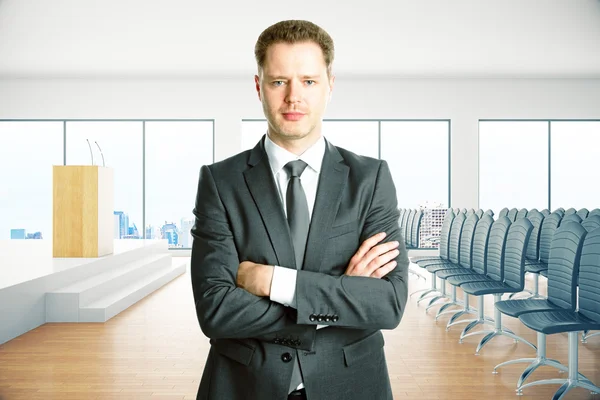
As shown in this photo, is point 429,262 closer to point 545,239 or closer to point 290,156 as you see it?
point 545,239

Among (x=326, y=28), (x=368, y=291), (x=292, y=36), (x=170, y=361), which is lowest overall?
(x=170, y=361)

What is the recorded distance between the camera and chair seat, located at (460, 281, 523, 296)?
407cm

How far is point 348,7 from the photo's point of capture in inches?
283

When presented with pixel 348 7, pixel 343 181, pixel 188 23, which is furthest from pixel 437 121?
pixel 343 181

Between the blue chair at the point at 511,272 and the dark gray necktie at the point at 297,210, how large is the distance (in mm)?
3127

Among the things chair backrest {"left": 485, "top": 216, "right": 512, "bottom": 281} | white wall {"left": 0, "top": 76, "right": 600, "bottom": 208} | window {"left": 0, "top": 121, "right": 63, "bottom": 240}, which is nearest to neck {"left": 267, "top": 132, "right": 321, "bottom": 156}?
chair backrest {"left": 485, "top": 216, "right": 512, "bottom": 281}

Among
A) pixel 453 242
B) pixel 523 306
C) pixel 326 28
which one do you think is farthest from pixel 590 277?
pixel 326 28

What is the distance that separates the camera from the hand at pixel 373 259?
49.8 inches

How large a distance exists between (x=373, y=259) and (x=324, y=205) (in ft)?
0.65

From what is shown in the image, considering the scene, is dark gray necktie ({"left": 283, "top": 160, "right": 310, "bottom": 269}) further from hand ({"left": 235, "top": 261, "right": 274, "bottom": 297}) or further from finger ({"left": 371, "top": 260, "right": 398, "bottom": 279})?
finger ({"left": 371, "top": 260, "right": 398, "bottom": 279})

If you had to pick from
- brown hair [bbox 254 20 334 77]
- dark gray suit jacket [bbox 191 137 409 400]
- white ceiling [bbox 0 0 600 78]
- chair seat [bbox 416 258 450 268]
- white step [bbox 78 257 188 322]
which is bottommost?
white step [bbox 78 257 188 322]

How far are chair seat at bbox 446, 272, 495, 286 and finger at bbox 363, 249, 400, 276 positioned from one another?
11.0 ft

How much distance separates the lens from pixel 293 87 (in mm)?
1165

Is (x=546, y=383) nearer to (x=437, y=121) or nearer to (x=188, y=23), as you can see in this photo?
(x=188, y=23)
